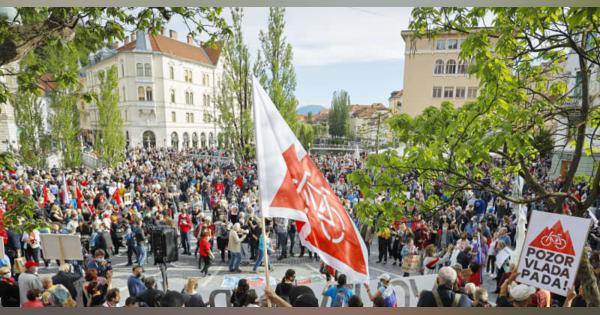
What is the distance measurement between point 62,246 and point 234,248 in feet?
12.0

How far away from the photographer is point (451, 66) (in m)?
19.5

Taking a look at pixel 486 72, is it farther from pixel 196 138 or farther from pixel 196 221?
pixel 196 138

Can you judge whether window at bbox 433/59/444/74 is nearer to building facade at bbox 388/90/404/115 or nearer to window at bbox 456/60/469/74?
window at bbox 456/60/469/74

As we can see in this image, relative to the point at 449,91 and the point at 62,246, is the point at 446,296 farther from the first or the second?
the point at 449,91

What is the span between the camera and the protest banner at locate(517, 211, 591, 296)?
343 centimetres

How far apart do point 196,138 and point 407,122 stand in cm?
4382

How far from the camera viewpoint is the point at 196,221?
37.0ft

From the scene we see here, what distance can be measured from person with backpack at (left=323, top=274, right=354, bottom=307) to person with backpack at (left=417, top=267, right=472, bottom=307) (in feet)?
3.73

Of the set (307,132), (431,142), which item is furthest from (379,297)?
(307,132)

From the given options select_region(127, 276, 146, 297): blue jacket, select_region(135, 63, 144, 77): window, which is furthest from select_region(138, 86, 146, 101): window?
select_region(127, 276, 146, 297): blue jacket

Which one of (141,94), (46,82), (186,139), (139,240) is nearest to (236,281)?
(139,240)

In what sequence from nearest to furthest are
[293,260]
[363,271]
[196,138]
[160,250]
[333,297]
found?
1. [363,271]
2. [333,297]
3. [160,250]
4. [293,260]
5. [196,138]

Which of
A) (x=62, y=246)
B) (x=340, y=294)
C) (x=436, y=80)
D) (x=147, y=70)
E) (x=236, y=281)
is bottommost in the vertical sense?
(x=236, y=281)

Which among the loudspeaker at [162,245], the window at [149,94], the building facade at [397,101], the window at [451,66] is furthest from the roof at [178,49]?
the loudspeaker at [162,245]
